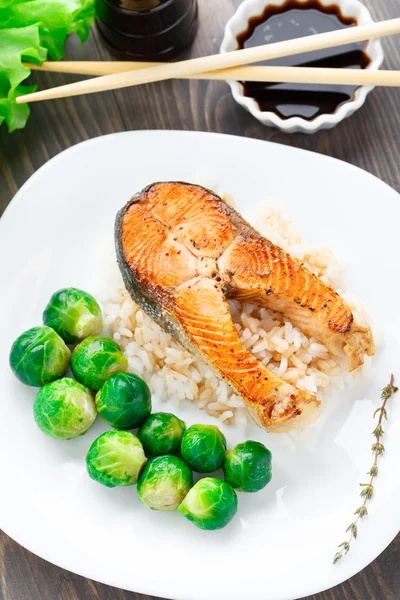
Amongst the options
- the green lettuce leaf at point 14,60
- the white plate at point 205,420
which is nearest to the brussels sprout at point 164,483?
the white plate at point 205,420

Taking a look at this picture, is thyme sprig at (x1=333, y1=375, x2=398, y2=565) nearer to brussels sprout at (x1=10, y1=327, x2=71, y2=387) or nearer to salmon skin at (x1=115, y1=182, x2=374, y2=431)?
salmon skin at (x1=115, y1=182, x2=374, y2=431)

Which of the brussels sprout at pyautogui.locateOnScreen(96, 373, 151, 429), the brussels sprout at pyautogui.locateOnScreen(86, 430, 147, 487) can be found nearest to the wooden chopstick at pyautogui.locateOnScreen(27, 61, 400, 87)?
the brussels sprout at pyautogui.locateOnScreen(96, 373, 151, 429)

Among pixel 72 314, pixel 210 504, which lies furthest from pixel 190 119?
pixel 210 504

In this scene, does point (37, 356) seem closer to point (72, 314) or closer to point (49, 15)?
point (72, 314)

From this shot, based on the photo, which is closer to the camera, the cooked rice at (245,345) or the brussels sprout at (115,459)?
the brussels sprout at (115,459)

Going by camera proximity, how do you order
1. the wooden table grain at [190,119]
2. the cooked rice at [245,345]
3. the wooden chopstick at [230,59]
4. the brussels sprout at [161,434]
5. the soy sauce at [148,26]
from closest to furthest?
the brussels sprout at [161,434] < the cooked rice at [245,345] < the wooden chopstick at [230,59] < the soy sauce at [148,26] < the wooden table grain at [190,119]

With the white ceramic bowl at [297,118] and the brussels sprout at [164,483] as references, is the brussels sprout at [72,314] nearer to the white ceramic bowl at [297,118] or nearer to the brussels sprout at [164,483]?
the brussels sprout at [164,483]

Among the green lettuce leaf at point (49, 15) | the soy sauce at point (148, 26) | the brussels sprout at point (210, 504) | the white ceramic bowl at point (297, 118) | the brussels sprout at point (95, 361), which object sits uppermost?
the green lettuce leaf at point (49, 15)
